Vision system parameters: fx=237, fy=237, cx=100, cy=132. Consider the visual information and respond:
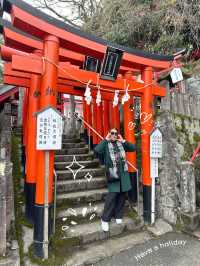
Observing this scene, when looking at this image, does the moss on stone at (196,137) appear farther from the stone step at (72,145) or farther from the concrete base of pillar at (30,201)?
the concrete base of pillar at (30,201)

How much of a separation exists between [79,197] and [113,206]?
1016 mm

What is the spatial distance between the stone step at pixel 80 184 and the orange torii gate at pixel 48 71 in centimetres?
91

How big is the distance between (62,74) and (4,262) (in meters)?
3.33

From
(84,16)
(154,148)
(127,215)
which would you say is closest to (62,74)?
(154,148)

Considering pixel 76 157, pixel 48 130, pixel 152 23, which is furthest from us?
pixel 152 23

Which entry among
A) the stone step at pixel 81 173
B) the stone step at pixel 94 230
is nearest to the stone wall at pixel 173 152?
the stone step at pixel 94 230

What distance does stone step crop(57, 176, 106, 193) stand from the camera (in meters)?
5.89

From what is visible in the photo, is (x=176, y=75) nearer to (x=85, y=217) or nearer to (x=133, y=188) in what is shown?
(x=133, y=188)

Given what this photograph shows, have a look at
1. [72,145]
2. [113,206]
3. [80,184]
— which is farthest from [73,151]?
[113,206]

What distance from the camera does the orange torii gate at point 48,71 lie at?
4.01m

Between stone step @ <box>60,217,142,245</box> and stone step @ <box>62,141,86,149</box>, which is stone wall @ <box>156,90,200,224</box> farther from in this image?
stone step @ <box>62,141,86,149</box>

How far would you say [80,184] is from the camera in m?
6.10

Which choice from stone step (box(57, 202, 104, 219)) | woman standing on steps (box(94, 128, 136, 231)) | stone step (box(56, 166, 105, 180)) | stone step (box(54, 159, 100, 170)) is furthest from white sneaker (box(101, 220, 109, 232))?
stone step (box(54, 159, 100, 170))

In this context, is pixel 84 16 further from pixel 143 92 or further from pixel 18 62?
pixel 18 62
